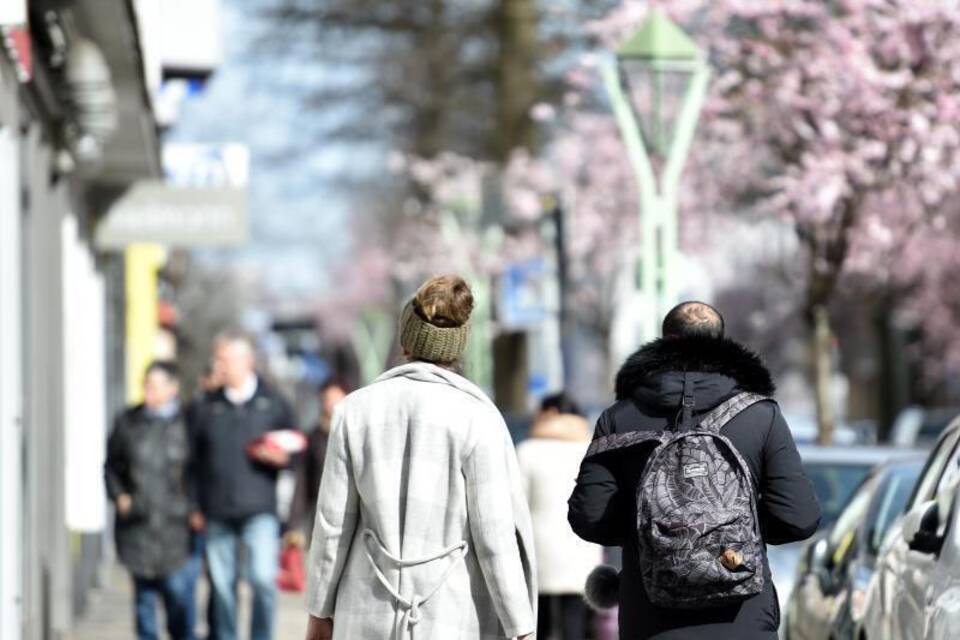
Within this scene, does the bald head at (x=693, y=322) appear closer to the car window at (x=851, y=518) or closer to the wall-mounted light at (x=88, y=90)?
the car window at (x=851, y=518)

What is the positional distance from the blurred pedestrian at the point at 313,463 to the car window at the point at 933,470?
5.97 m

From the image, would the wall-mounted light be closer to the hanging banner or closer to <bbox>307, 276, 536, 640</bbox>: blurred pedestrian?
the hanging banner

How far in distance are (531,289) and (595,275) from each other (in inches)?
580

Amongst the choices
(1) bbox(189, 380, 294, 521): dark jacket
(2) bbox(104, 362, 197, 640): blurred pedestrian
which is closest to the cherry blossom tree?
(1) bbox(189, 380, 294, 521): dark jacket

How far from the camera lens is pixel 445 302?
6289 millimetres

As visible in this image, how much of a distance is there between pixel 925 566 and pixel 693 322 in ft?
4.53

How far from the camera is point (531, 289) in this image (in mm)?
24844

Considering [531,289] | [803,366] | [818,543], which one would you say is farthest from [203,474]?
[803,366]

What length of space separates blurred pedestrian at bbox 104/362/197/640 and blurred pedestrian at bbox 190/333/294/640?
13 centimetres

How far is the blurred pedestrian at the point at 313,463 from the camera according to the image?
13953 millimetres

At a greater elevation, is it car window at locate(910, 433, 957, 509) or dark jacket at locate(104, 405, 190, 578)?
car window at locate(910, 433, 957, 509)

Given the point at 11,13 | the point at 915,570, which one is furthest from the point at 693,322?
the point at 11,13

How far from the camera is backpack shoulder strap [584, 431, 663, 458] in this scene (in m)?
6.11

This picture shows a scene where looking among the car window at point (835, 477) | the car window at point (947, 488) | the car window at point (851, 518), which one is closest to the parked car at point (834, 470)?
the car window at point (835, 477)
